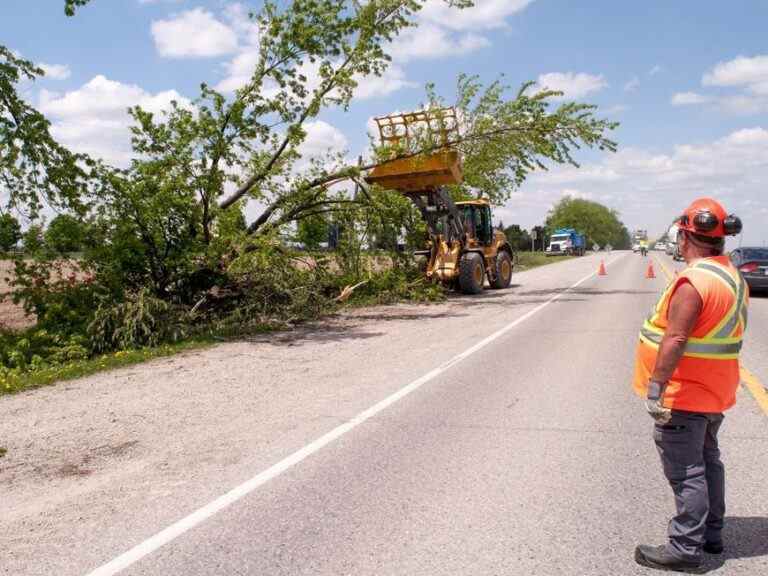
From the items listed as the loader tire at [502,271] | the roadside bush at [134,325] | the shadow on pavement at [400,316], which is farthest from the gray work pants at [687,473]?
the loader tire at [502,271]

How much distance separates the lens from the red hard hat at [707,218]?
3289 millimetres

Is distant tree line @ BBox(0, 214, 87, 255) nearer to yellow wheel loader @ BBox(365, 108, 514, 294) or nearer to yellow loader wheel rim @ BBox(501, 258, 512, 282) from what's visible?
yellow wheel loader @ BBox(365, 108, 514, 294)

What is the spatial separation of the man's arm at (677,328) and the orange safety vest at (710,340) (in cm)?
4

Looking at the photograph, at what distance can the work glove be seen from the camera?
326 centimetres

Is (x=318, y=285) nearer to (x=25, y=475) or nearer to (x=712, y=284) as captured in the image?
(x=25, y=475)

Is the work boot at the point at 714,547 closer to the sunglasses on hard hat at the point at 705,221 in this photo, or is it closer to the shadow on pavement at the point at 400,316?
the sunglasses on hard hat at the point at 705,221

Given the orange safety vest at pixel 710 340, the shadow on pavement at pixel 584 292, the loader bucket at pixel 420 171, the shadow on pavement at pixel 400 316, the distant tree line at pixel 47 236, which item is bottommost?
the shadow on pavement at pixel 584 292

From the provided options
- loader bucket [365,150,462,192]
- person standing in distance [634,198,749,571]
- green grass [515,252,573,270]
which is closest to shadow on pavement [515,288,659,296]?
loader bucket [365,150,462,192]

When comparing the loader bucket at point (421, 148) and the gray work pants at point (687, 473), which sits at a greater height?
the loader bucket at point (421, 148)

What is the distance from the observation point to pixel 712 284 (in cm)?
319

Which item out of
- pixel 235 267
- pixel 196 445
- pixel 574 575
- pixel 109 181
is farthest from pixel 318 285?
pixel 574 575

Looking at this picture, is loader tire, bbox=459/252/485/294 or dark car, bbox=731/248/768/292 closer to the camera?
dark car, bbox=731/248/768/292

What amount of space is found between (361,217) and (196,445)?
506 inches

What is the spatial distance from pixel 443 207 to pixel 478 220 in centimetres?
269
